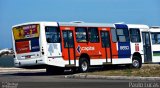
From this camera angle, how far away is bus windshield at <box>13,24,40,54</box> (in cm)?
2733

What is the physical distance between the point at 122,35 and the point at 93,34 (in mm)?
2691

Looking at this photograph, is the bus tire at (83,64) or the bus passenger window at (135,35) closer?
the bus tire at (83,64)

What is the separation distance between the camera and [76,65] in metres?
28.8

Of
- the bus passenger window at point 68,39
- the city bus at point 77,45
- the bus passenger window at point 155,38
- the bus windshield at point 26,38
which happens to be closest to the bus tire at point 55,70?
the city bus at point 77,45

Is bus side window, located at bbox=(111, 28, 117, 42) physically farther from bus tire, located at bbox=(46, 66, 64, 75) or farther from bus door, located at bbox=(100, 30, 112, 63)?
bus tire, located at bbox=(46, 66, 64, 75)

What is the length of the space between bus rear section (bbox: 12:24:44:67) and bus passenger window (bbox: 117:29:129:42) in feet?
21.1

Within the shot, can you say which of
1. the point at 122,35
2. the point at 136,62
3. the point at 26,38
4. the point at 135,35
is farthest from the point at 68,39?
the point at 136,62

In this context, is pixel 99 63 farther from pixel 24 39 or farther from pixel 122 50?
pixel 24 39

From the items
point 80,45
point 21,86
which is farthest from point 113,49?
point 21,86

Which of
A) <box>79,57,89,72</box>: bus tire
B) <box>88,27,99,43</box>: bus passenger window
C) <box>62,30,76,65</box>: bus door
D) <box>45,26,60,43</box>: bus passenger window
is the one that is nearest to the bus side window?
<box>88,27,99,43</box>: bus passenger window

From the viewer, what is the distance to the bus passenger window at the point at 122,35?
3164 centimetres

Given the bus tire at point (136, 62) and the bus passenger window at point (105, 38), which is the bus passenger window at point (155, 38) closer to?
the bus tire at point (136, 62)

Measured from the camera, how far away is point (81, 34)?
29266mm

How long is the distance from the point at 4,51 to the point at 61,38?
59.9 m
